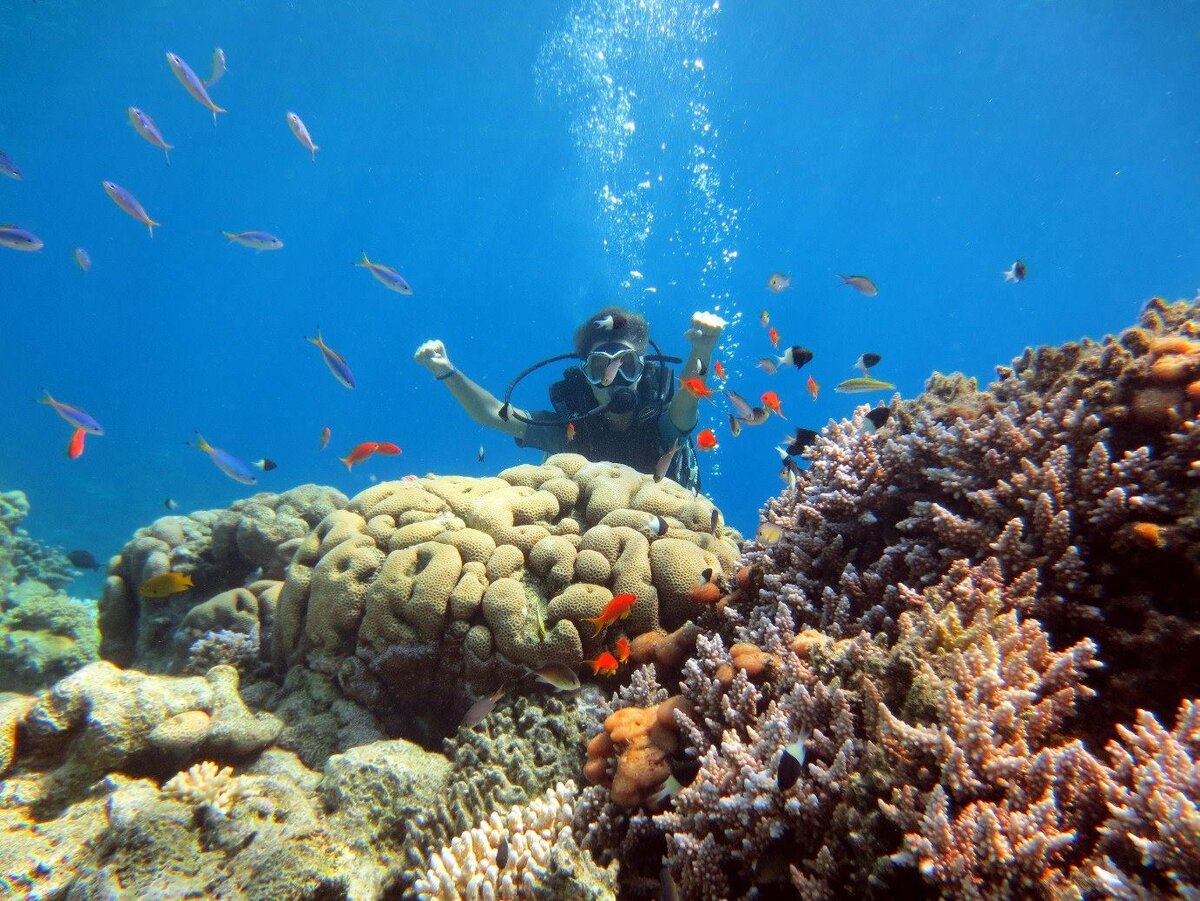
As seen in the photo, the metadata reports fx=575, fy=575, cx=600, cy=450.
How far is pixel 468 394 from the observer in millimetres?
8984

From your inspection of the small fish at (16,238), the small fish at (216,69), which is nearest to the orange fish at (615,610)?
the small fish at (16,238)

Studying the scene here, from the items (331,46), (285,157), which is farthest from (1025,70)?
(285,157)

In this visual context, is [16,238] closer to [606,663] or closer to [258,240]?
[258,240]

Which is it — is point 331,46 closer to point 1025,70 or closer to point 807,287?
point 1025,70

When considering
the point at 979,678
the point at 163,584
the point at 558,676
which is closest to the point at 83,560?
the point at 163,584

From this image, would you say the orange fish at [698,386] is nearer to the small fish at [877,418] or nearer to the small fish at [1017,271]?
the small fish at [877,418]

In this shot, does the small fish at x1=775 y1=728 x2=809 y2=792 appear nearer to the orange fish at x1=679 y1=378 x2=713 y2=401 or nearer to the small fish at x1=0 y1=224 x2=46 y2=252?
the orange fish at x1=679 y1=378 x2=713 y2=401

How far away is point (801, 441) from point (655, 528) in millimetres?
1271

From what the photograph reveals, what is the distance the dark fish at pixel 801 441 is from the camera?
4.18m

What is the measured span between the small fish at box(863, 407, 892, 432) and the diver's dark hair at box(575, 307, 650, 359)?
4.48 meters

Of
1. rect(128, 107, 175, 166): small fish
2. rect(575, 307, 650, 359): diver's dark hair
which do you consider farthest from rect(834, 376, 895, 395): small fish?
rect(128, 107, 175, 166): small fish

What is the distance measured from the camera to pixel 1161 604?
80.6 inches

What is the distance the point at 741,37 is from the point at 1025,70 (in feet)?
60.6

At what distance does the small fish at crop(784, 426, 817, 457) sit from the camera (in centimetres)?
418
